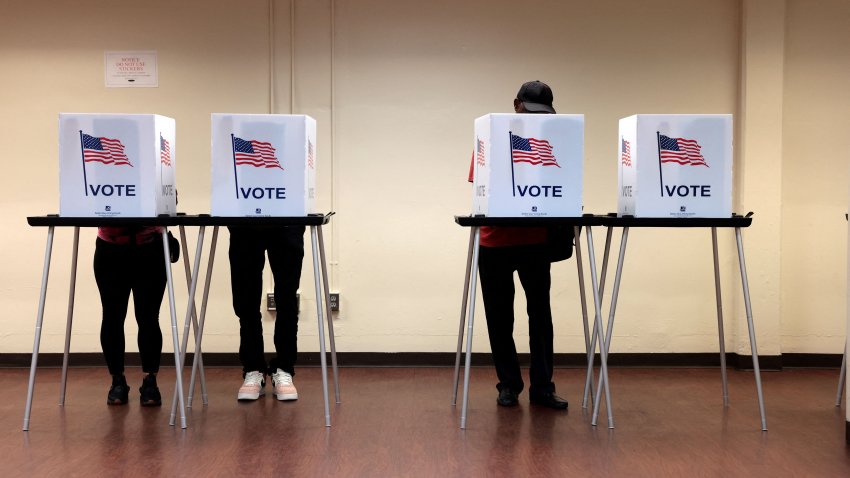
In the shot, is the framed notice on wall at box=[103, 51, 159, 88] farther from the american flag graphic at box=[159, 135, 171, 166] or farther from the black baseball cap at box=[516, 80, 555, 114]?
the black baseball cap at box=[516, 80, 555, 114]

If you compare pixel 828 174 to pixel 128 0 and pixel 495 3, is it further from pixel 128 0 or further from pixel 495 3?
pixel 128 0

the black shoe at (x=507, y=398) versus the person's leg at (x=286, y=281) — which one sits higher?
the person's leg at (x=286, y=281)

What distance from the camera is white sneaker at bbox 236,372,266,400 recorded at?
3.88 meters

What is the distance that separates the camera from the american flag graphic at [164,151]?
11.3 feet

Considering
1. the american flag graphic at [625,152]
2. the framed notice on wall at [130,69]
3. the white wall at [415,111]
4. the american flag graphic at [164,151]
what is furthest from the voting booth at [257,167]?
the framed notice on wall at [130,69]

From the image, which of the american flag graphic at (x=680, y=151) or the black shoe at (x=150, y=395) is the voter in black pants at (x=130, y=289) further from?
the american flag graphic at (x=680, y=151)

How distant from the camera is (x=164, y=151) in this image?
3504mm

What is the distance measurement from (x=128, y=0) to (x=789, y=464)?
3.92m

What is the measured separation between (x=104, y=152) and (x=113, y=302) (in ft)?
2.49

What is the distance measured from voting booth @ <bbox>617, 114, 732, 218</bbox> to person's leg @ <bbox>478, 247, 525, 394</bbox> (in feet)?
2.22

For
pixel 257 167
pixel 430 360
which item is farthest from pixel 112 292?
pixel 430 360

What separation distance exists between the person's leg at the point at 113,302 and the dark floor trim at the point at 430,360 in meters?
0.94

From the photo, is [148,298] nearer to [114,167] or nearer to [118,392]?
[118,392]

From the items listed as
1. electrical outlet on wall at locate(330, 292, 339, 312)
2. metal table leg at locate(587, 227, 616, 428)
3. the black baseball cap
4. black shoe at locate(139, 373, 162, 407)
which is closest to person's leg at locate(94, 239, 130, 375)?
black shoe at locate(139, 373, 162, 407)
